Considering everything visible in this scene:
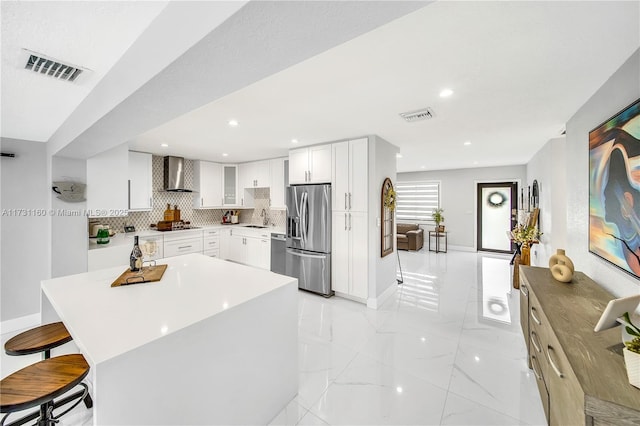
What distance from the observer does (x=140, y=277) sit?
1.89m

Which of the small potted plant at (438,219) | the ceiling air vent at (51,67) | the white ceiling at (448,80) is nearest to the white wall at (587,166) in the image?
the white ceiling at (448,80)

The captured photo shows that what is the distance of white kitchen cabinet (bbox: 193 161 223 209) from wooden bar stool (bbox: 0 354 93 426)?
4.28 m

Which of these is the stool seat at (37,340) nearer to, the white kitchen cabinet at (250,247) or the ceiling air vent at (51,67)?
the ceiling air vent at (51,67)

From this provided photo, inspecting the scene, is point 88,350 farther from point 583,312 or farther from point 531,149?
point 531,149

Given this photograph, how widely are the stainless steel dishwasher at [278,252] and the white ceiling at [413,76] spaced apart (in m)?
1.99

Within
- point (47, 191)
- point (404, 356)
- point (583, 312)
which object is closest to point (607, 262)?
point (583, 312)

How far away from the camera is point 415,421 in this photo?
1734mm

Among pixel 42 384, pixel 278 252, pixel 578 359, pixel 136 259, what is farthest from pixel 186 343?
pixel 278 252

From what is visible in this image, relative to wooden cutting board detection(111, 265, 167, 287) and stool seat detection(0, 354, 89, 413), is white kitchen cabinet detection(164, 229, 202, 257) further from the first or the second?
stool seat detection(0, 354, 89, 413)

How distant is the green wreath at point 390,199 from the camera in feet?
13.0

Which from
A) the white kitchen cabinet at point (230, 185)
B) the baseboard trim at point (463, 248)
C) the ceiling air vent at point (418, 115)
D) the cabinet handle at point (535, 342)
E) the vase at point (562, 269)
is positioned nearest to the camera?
the cabinet handle at point (535, 342)

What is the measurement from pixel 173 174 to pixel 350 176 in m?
3.58

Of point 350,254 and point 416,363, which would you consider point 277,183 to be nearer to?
point 350,254

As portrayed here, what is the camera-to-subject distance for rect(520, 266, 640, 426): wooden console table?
3.01 ft
